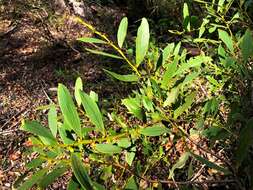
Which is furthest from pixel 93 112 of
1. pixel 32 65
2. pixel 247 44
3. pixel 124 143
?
pixel 32 65

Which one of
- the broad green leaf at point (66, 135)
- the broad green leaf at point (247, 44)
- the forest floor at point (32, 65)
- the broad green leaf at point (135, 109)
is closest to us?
the broad green leaf at point (66, 135)

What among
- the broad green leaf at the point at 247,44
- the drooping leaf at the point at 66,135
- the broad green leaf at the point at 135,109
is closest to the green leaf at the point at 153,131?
the broad green leaf at the point at 135,109

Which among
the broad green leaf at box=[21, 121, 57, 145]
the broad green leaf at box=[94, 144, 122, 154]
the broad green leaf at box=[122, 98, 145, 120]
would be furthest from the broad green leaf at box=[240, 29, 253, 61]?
the broad green leaf at box=[21, 121, 57, 145]

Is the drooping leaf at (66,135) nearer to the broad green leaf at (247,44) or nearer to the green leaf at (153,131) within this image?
the green leaf at (153,131)

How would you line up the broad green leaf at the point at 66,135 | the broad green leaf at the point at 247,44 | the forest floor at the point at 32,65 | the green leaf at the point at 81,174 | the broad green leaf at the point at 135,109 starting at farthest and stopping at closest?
the forest floor at the point at 32,65 < the broad green leaf at the point at 247,44 < the broad green leaf at the point at 135,109 < the broad green leaf at the point at 66,135 < the green leaf at the point at 81,174

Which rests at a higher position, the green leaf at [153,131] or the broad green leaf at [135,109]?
the broad green leaf at [135,109]

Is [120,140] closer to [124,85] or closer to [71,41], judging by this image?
[124,85]

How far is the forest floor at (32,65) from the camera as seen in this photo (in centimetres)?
311

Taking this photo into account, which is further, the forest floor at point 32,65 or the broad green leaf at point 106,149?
the forest floor at point 32,65

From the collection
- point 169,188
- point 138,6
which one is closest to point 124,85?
point 169,188

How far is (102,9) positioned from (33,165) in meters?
4.30

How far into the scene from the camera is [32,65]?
4.10m

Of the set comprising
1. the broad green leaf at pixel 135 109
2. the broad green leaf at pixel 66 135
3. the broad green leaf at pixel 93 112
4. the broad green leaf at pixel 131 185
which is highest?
the broad green leaf at pixel 93 112

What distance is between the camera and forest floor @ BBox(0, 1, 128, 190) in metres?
3.11
